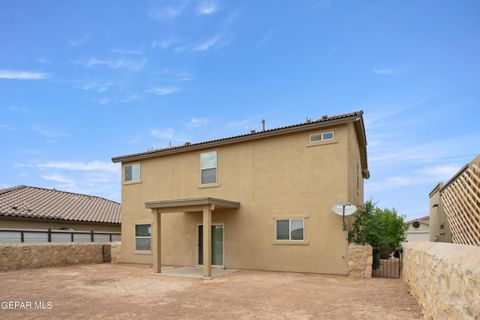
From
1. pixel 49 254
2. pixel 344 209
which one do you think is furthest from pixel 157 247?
pixel 344 209

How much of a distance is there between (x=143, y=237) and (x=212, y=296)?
10.1 metres

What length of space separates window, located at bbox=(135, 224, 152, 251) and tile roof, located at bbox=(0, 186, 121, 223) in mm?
5782

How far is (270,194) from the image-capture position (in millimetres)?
15055

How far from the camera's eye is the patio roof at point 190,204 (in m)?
13.6

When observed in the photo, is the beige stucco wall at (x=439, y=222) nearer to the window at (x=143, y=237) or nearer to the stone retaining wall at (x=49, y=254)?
the window at (x=143, y=237)

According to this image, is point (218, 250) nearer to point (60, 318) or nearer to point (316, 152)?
point (316, 152)

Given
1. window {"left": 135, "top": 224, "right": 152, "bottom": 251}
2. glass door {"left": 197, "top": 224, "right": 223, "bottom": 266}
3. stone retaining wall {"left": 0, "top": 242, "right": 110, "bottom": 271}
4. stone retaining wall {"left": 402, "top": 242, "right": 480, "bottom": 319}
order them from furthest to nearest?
window {"left": 135, "top": 224, "right": 152, "bottom": 251}, glass door {"left": 197, "top": 224, "right": 223, "bottom": 266}, stone retaining wall {"left": 0, "top": 242, "right": 110, "bottom": 271}, stone retaining wall {"left": 402, "top": 242, "right": 480, "bottom": 319}

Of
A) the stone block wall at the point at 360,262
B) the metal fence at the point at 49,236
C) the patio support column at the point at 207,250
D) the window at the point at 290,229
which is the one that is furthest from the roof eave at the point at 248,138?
the metal fence at the point at 49,236

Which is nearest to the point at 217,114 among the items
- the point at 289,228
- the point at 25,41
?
the point at 289,228

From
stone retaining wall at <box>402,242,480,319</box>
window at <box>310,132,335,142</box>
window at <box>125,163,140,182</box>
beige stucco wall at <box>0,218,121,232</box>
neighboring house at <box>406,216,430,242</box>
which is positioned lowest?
neighboring house at <box>406,216,430,242</box>

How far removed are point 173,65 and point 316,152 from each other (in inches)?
310

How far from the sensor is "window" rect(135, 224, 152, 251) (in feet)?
61.3

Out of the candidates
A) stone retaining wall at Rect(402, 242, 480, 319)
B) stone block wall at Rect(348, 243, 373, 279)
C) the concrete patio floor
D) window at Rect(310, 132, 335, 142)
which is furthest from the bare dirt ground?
window at Rect(310, 132, 335, 142)

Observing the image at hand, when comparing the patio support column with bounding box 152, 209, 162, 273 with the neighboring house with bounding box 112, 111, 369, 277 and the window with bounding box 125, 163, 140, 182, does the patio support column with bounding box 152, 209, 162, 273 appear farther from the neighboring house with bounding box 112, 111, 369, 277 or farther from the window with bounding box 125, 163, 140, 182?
the window with bounding box 125, 163, 140, 182
